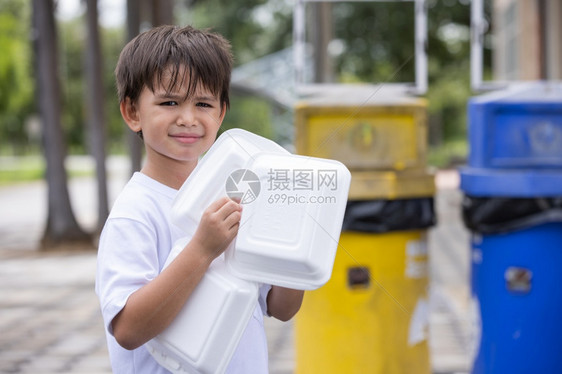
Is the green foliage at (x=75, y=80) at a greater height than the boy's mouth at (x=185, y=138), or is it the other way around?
the boy's mouth at (x=185, y=138)

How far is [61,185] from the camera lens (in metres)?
9.28

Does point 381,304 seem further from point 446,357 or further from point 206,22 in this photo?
point 206,22

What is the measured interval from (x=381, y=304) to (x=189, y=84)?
209cm

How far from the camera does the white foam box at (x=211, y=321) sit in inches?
55.2

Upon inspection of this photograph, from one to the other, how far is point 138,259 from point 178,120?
0.93 ft

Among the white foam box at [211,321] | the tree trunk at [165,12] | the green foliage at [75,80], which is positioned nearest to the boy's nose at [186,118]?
the white foam box at [211,321]

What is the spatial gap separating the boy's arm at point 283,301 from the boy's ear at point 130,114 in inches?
18.8

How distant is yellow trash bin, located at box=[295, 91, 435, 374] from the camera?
331 centimetres


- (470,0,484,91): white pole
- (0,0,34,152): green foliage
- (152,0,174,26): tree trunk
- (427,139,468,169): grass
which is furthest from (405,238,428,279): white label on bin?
(0,0,34,152): green foliage

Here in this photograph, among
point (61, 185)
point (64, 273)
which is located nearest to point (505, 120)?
point (64, 273)

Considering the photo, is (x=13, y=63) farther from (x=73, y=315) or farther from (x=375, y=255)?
(x=375, y=255)

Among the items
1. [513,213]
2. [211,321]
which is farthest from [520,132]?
[211,321]

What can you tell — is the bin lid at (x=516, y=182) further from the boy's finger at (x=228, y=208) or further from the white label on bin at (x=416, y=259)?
the boy's finger at (x=228, y=208)

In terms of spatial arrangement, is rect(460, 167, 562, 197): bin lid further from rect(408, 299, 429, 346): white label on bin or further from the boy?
the boy
